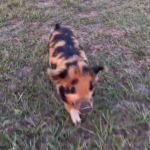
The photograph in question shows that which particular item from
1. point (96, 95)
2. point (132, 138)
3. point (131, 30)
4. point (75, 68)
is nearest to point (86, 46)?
point (131, 30)

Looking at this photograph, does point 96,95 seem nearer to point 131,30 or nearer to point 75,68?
point 75,68

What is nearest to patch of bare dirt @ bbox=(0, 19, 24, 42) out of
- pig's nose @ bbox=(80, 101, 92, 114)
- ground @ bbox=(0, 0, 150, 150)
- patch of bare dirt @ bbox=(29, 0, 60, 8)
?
ground @ bbox=(0, 0, 150, 150)

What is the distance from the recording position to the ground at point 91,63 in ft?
11.8

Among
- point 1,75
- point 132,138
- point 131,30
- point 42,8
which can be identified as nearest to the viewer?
point 132,138

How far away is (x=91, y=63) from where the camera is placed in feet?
16.1

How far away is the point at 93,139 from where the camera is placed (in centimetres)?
A: 355

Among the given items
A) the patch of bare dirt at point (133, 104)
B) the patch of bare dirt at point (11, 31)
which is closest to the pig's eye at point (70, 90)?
the patch of bare dirt at point (133, 104)

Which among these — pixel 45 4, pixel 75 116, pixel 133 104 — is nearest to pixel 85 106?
pixel 75 116

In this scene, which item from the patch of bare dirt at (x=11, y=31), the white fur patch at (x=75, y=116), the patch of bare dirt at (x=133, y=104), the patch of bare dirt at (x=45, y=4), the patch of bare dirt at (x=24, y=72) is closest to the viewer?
the white fur patch at (x=75, y=116)

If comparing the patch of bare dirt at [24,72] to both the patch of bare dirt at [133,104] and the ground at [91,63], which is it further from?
the patch of bare dirt at [133,104]

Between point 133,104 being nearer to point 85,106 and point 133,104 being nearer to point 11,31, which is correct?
point 85,106

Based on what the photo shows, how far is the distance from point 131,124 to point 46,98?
0.99m

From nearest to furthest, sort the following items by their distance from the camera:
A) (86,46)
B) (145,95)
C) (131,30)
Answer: (145,95), (86,46), (131,30)

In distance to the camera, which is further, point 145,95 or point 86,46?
point 86,46
